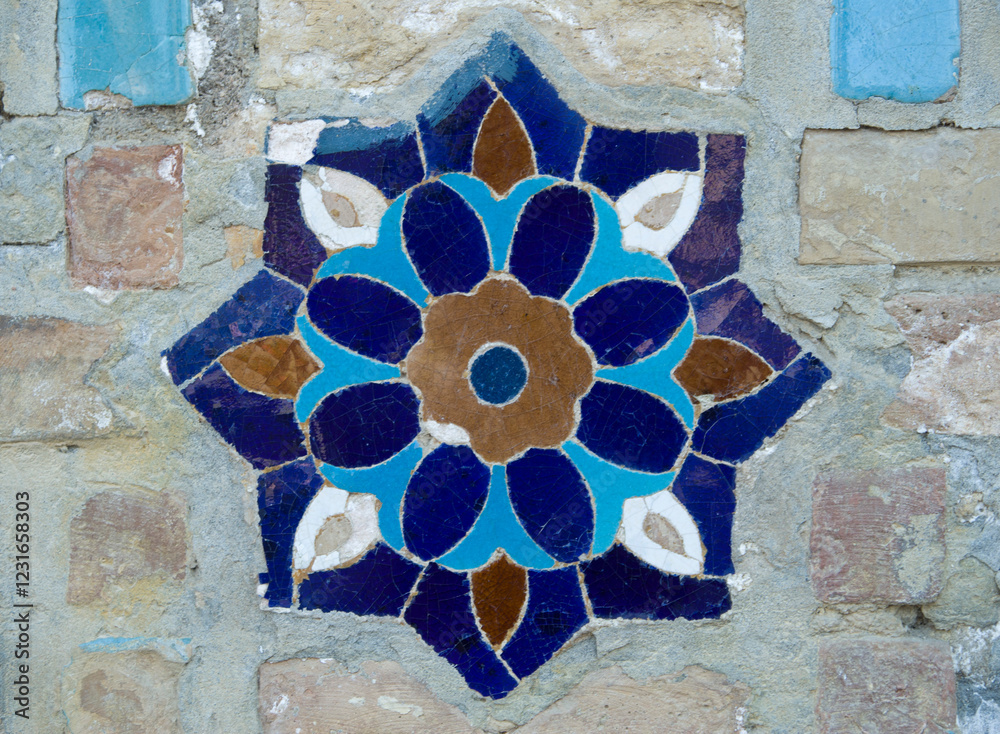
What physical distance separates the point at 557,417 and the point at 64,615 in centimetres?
79

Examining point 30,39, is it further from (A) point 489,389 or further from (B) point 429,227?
(A) point 489,389

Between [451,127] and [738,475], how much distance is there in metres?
0.66

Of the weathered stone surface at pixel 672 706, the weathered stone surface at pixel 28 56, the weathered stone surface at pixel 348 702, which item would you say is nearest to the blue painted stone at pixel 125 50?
the weathered stone surface at pixel 28 56

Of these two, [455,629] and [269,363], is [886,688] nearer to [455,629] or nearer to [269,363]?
[455,629]

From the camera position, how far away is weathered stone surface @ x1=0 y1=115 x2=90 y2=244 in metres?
1.02

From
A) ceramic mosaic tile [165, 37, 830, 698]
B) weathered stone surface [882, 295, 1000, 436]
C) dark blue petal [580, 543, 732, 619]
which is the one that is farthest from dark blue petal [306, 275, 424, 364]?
weathered stone surface [882, 295, 1000, 436]

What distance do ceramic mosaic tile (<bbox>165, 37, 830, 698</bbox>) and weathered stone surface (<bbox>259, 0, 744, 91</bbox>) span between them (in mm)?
70

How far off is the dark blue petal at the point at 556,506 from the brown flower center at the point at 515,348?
0.04 meters

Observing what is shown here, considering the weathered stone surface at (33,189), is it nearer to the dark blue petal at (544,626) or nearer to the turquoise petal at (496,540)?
the turquoise petal at (496,540)

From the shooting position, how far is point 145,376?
101cm

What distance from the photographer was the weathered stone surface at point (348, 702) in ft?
3.30

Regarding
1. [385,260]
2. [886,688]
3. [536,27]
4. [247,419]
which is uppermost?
[536,27]

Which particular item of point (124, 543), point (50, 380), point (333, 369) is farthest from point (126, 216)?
point (124, 543)

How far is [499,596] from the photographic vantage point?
1.01m
